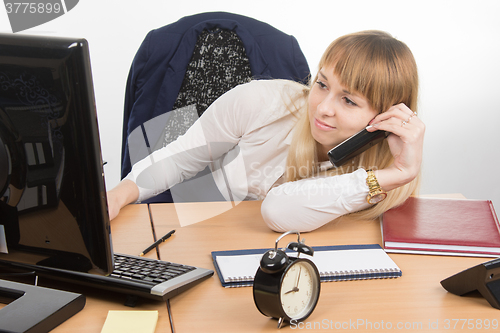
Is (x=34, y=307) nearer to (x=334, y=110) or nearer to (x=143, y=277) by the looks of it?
(x=143, y=277)

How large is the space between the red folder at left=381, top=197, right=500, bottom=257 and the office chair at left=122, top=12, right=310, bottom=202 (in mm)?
765

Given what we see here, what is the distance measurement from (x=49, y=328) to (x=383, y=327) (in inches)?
20.6

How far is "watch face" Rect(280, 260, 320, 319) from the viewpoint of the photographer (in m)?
0.70

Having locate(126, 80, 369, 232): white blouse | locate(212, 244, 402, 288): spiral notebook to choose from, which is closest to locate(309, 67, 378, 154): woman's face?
locate(126, 80, 369, 232): white blouse

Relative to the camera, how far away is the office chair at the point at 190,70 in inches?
67.6

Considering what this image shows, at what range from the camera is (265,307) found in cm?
70

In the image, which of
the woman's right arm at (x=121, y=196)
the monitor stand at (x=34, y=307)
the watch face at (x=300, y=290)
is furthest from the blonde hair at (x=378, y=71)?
the monitor stand at (x=34, y=307)

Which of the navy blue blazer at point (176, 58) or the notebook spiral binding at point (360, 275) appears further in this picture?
the navy blue blazer at point (176, 58)

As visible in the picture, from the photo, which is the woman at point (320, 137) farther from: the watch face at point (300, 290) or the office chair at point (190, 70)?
the watch face at point (300, 290)

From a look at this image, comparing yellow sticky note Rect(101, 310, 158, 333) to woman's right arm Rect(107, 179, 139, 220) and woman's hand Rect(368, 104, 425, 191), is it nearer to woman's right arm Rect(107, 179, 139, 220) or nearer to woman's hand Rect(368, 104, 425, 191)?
woman's right arm Rect(107, 179, 139, 220)

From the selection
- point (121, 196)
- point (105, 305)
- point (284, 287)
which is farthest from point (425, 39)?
point (105, 305)

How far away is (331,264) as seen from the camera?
0.90 m

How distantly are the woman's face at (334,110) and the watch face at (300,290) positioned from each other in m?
0.58

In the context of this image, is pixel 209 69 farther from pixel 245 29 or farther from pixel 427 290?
pixel 427 290
